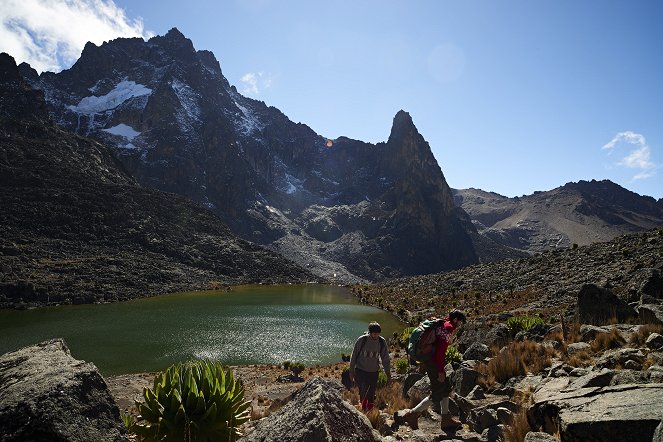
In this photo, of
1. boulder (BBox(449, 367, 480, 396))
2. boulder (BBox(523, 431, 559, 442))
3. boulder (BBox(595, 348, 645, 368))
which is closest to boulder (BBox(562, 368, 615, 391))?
boulder (BBox(523, 431, 559, 442))

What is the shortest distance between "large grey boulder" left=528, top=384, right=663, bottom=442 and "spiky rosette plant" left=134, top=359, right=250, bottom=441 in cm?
468

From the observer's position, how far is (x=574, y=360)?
10.3 m

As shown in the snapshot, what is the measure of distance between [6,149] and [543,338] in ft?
399

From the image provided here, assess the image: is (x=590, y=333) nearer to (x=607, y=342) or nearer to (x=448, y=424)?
(x=607, y=342)

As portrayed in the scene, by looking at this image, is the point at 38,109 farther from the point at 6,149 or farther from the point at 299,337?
the point at 299,337

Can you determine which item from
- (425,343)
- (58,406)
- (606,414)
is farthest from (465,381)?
A: (58,406)

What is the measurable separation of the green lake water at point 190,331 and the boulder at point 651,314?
21842 millimetres

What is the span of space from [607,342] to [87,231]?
101632mm

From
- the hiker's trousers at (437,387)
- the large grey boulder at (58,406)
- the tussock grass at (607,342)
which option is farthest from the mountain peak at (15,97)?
the tussock grass at (607,342)

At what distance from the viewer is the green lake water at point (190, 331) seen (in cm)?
3134

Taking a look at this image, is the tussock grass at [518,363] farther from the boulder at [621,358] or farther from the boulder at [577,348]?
the boulder at [621,358]

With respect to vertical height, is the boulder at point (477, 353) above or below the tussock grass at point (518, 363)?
below

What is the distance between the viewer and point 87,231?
9056cm

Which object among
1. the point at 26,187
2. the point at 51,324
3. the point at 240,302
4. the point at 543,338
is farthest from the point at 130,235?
the point at 543,338
